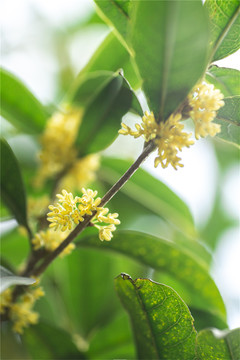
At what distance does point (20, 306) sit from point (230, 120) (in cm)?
70

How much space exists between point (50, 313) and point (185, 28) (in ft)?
3.89

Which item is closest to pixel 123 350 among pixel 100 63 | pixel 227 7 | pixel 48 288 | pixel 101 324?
pixel 101 324

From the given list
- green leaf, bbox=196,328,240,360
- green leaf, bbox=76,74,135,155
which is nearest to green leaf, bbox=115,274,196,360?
green leaf, bbox=196,328,240,360

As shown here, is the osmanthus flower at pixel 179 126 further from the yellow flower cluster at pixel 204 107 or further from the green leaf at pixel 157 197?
the green leaf at pixel 157 197

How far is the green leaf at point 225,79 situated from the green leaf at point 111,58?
0.86 ft

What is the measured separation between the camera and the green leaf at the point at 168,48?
2.48 ft

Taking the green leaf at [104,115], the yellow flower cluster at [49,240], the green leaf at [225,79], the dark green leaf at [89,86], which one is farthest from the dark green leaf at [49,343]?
the green leaf at [225,79]

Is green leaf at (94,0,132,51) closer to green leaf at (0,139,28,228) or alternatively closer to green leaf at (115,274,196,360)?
green leaf at (0,139,28,228)

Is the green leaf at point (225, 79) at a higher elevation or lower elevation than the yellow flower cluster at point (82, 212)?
higher

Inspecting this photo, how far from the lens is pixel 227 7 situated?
889 mm

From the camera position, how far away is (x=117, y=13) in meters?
1.00

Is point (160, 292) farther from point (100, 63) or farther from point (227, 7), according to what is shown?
point (100, 63)

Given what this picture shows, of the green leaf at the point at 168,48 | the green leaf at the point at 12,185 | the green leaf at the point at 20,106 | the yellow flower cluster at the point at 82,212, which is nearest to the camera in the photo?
the green leaf at the point at 168,48

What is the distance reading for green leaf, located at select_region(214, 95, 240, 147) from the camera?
3.03ft
